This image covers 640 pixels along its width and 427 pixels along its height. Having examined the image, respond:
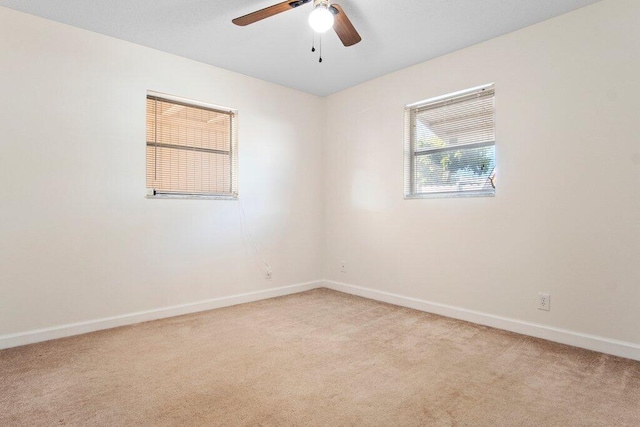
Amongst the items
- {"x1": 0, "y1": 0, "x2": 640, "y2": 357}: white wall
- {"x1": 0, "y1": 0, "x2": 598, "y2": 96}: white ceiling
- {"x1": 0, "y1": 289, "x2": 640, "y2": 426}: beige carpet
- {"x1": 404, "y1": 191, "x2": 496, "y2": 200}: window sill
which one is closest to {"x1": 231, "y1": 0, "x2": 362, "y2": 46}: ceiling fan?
{"x1": 0, "y1": 0, "x2": 598, "y2": 96}: white ceiling

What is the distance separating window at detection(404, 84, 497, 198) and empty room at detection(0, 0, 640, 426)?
0.8 inches

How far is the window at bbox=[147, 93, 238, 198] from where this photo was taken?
3307 mm

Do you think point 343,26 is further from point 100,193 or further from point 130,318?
point 130,318

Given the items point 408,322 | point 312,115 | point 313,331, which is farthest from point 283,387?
point 312,115

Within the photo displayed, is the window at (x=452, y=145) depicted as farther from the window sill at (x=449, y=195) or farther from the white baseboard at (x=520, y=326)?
the white baseboard at (x=520, y=326)

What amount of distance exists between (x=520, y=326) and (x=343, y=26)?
9.07 ft

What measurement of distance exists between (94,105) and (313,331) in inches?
107

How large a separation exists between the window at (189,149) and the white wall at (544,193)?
1.80 m

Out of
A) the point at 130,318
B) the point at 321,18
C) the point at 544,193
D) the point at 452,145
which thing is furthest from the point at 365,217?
the point at 130,318

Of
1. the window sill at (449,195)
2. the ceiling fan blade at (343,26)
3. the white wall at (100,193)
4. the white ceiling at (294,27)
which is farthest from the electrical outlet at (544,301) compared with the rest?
the white wall at (100,193)

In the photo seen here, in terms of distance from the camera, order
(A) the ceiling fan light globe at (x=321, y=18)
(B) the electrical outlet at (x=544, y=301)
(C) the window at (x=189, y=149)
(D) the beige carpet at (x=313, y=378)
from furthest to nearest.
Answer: (C) the window at (x=189, y=149) < (B) the electrical outlet at (x=544, y=301) < (A) the ceiling fan light globe at (x=321, y=18) < (D) the beige carpet at (x=313, y=378)

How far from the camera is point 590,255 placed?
253 cm

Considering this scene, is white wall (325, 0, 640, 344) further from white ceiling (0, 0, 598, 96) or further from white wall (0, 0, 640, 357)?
white ceiling (0, 0, 598, 96)

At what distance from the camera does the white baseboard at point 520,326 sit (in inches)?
94.4
